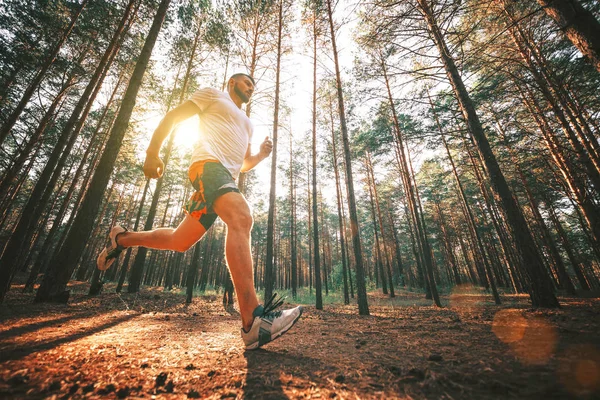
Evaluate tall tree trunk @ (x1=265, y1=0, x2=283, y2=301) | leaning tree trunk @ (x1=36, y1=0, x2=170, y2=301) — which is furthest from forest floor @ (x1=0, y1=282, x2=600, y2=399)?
tall tree trunk @ (x1=265, y1=0, x2=283, y2=301)

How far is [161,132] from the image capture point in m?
2.11

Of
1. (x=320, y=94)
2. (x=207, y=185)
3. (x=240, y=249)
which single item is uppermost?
(x=320, y=94)

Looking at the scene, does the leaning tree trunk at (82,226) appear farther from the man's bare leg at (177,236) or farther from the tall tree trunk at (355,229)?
the tall tree trunk at (355,229)

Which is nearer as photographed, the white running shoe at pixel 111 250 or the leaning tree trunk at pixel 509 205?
the white running shoe at pixel 111 250

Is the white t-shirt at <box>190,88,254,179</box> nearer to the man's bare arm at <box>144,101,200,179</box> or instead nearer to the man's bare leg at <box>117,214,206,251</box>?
the man's bare arm at <box>144,101,200,179</box>

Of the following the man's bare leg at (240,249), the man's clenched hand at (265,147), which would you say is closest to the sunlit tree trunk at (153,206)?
the man's clenched hand at (265,147)

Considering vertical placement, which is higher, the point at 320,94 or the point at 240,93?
Result: the point at 320,94

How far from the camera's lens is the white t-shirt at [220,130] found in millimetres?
2057

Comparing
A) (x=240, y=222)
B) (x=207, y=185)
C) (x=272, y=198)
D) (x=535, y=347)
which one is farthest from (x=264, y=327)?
(x=272, y=198)

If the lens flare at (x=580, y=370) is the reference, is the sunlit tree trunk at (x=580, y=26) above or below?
above

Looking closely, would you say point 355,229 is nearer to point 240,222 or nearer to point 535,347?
point 535,347

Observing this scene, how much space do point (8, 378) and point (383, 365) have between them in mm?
1816

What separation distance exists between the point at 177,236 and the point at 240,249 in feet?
2.68

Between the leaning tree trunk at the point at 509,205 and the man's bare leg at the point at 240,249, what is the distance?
13.3ft
